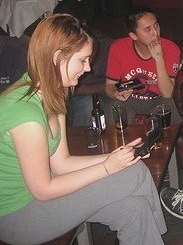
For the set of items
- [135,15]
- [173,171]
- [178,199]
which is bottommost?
[178,199]

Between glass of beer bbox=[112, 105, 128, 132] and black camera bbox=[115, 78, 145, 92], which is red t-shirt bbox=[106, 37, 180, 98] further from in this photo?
glass of beer bbox=[112, 105, 128, 132]

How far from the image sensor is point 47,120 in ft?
4.41

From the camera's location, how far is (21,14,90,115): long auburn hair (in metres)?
1.26

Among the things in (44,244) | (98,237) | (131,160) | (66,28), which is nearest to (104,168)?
(131,160)

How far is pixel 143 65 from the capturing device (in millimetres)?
2451

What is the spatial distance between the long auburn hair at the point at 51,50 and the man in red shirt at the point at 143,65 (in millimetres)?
1096

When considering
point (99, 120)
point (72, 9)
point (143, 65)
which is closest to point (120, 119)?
point (99, 120)

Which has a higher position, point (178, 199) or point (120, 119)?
point (120, 119)

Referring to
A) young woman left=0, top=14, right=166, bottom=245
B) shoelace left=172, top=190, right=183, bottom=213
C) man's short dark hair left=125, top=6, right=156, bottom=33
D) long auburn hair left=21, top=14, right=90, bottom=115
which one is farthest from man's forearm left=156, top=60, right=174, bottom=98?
long auburn hair left=21, top=14, right=90, bottom=115

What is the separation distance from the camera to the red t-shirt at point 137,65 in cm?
241

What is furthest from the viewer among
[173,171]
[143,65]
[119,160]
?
[143,65]

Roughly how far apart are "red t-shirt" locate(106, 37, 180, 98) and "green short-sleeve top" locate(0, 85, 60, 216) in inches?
46.3

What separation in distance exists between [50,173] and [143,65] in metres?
1.35

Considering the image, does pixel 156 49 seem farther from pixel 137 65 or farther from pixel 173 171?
pixel 173 171
